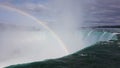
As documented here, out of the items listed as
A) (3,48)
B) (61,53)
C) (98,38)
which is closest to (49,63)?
(61,53)

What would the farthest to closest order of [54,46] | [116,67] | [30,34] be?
1. [30,34]
2. [54,46]
3. [116,67]

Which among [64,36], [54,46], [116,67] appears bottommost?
[116,67]

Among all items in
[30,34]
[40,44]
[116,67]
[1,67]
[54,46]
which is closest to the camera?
[1,67]

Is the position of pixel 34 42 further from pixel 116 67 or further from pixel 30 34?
pixel 116 67

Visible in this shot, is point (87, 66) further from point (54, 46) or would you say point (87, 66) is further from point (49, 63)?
point (54, 46)

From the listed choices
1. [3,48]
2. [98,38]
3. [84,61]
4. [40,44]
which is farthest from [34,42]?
[98,38]

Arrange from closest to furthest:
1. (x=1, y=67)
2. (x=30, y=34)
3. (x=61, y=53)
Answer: (x=1, y=67)
(x=61, y=53)
(x=30, y=34)

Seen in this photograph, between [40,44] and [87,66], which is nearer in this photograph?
[87,66]

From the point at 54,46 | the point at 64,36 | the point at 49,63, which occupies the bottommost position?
the point at 49,63

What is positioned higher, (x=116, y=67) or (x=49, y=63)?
(x=49, y=63)
